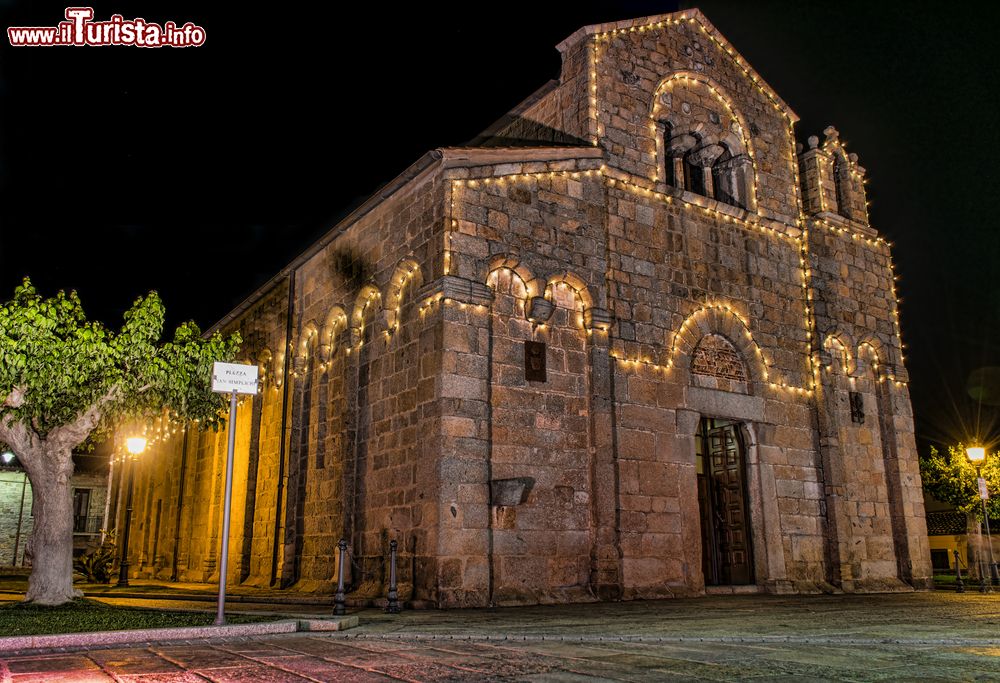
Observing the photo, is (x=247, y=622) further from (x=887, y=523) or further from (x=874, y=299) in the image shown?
(x=874, y=299)

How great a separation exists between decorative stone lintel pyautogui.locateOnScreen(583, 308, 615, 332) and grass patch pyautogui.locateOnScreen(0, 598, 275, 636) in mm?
6980

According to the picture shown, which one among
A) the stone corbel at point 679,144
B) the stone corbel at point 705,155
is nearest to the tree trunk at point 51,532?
the stone corbel at point 679,144

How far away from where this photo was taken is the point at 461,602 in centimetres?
1085

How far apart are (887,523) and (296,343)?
12.7 metres

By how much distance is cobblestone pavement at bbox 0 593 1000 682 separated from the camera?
195 inches

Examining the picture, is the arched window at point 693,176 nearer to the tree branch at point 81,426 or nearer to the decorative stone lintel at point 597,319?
the decorative stone lintel at point 597,319

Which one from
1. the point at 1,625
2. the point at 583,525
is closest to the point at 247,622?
the point at 1,625

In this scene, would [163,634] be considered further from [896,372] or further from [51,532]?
[896,372]

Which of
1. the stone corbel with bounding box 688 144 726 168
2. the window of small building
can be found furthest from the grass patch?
the stone corbel with bounding box 688 144 726 168

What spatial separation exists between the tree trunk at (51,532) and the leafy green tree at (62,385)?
0.04 ft

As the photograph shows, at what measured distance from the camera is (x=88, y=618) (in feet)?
27.3

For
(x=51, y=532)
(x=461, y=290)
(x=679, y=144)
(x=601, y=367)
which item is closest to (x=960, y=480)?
(x=679, y=144)

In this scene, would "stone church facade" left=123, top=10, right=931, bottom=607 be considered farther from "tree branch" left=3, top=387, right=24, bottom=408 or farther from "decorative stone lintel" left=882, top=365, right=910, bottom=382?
"tree branch" left=3, top=387, right=24, bottom=408

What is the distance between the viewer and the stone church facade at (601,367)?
12.0 m
